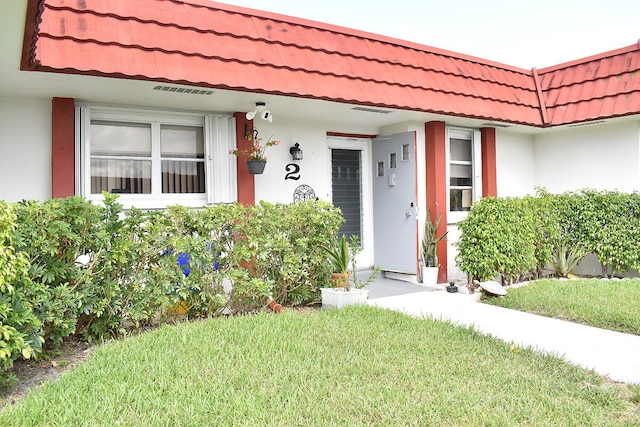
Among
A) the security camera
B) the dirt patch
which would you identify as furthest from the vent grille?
the dirt patch

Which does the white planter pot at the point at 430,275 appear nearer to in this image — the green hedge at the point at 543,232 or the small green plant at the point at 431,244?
the small green plant at the point at 431,244

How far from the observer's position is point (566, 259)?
26.8 feet

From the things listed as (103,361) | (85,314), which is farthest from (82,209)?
(103,361)

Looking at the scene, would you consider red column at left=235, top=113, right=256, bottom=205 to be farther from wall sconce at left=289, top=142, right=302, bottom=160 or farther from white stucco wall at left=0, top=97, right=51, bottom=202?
white stucco wall at left=0, top=97, right=51, bottom=202

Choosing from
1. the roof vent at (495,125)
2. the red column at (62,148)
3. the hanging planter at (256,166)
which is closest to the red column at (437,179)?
the roof vent at (495,125)

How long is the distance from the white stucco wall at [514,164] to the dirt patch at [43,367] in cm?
751

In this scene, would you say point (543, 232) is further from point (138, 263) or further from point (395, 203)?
point (138, 263)

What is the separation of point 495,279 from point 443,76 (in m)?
3.34

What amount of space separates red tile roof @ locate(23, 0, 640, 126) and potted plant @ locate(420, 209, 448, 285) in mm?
1859

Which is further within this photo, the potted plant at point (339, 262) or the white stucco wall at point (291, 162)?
the white stucco wall at point (291, 162)

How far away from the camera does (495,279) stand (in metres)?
7.21

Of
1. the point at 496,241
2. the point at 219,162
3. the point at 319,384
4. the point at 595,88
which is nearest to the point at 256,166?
the point at 219,162

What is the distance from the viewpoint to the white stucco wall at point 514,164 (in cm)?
906

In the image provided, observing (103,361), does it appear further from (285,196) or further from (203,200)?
(285,196)
